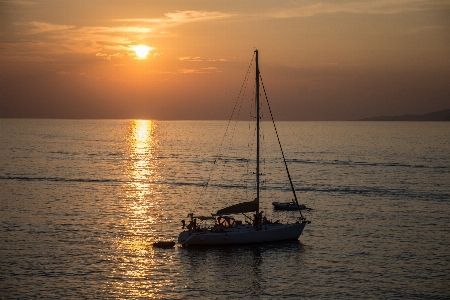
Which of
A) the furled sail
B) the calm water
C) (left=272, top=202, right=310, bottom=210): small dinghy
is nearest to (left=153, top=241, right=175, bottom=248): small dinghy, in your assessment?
the calm water

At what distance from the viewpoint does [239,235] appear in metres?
59.5

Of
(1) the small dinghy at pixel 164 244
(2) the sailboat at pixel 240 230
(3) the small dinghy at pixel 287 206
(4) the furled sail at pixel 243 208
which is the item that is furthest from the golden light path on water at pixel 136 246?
(3) the small dinghy at pixel 287 206

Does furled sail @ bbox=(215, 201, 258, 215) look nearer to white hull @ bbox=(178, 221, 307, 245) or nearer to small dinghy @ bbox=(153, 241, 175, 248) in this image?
white hull @ bbox=(178, 221, 307, 245)

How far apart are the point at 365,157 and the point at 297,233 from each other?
4674 inches

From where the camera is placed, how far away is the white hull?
5903 cm

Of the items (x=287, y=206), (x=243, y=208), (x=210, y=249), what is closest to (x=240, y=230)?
(x=243, y=208)

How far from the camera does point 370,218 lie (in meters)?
77.2

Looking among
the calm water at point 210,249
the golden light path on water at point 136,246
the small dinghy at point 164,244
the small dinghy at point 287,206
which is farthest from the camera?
the small dinghy at point 287,206

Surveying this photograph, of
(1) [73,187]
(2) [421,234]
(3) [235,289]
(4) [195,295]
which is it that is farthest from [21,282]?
(1) [73,187]

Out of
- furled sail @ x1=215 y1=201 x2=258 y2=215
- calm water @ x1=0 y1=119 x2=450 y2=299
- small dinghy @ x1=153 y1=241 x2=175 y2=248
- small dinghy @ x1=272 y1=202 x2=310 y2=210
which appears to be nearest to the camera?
calm water @ x1=0 y1=119 x2=450 y2=299

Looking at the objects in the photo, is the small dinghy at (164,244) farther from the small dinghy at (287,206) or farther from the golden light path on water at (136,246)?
the small dinghy at (287,206)

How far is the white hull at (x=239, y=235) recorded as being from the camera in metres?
59.0

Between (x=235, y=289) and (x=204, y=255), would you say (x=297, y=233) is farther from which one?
(x=235, y=289)

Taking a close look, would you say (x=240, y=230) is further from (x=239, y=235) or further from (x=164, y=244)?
(x=164, y=244)
